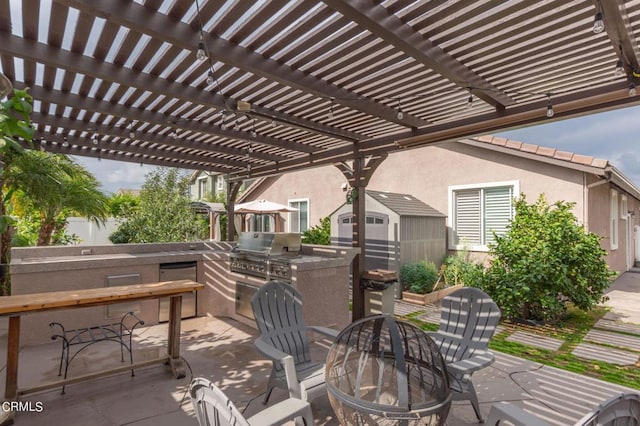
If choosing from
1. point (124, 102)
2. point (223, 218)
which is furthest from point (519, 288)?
point (223, 218)

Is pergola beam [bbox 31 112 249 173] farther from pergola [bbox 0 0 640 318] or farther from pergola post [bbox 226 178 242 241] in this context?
pergola post [bbox 226 178 242 241]

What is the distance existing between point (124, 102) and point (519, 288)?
21.9ft

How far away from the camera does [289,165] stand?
7703 millimetres

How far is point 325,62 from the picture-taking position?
11.1 ft

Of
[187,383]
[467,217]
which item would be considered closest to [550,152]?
[467,217]

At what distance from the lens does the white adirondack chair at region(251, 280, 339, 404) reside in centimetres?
285

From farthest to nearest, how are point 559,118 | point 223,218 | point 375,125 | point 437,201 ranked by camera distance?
point 223,218 < point 437,201 < point 375,125 < point 559,118

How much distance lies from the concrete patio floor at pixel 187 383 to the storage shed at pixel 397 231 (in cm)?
397

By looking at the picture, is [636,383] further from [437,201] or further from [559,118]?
[437,201]

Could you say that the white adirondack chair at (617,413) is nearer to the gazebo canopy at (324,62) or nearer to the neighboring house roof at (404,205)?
the gazebo canopy at (324,62)

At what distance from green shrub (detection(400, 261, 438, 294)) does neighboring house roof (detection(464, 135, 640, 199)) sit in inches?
119

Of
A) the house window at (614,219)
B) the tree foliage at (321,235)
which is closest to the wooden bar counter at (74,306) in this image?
the tree foliage at (321,235)

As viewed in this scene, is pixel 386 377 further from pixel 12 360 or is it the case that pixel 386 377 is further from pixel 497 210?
pixel 497 210

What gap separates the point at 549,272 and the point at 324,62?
206 inches
